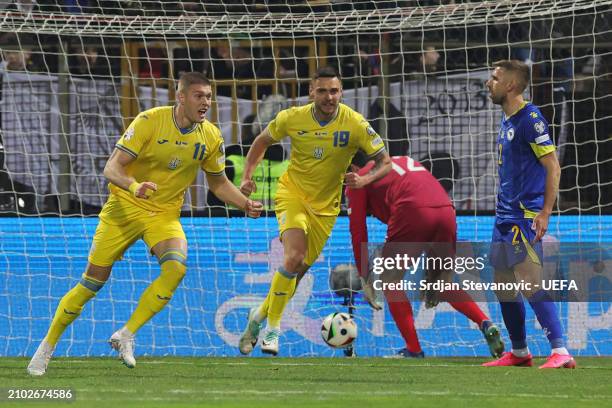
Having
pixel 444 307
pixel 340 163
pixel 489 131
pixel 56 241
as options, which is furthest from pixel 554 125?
pixel 56 241

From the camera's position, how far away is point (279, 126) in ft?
30.9

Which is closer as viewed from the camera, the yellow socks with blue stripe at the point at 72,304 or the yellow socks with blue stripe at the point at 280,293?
the yellow socks with blue stripe at the point at 72,304

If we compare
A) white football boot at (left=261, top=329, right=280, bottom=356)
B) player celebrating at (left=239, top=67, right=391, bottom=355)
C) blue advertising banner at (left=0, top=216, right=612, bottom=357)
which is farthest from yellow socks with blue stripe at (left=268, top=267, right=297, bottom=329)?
blue advertising banner at (left=0, top=216, right=612, bottom=357)

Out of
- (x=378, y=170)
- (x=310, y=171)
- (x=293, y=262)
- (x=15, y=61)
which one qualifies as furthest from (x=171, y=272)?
(x=15, y=61)

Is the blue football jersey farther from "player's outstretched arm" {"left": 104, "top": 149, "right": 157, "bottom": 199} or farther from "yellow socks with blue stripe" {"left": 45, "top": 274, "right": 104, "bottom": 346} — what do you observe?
"yellow socks with blue stripe" {"left": 45, "top": 274, "right": 104, "bottom": 346}

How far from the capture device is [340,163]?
9.45 meters

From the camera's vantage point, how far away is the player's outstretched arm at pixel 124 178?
7.75 m

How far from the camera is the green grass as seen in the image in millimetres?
6375

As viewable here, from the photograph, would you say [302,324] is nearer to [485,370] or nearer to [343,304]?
[343,304]

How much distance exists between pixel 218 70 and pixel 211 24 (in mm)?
910

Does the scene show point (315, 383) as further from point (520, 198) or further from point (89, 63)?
point (89, 63)

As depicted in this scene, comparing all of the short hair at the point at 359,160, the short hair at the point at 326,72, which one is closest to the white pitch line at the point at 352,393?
the short hair at the point at 326,72

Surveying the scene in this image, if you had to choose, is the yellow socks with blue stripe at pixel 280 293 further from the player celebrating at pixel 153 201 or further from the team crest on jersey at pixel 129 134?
the team crest on jersey at pixel 129 134

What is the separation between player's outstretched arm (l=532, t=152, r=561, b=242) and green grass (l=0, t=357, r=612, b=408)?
3.15 feet
